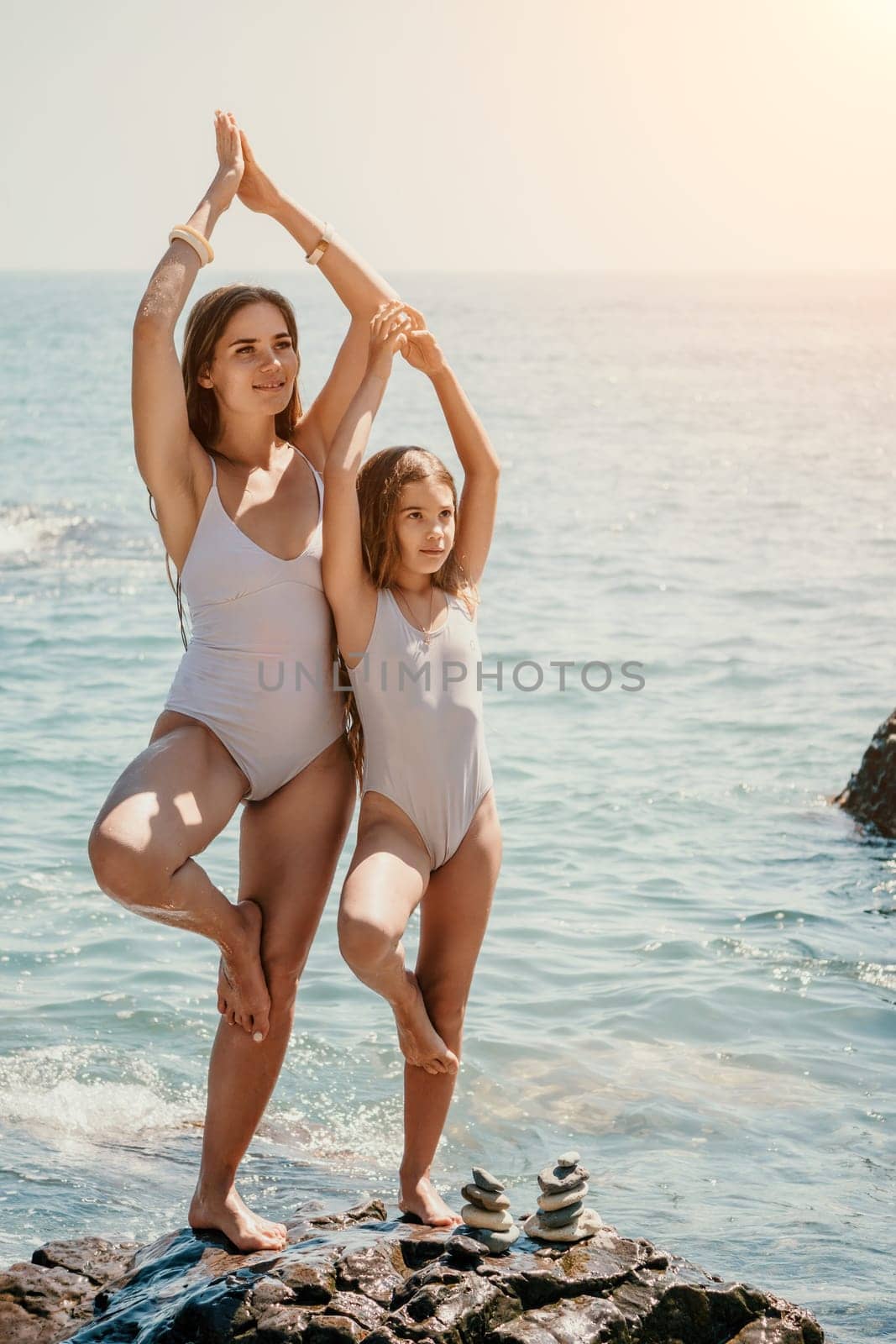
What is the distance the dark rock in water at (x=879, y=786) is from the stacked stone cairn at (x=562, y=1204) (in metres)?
5.96

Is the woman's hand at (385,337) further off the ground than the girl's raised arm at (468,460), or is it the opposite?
the woman's hand at (385,337)

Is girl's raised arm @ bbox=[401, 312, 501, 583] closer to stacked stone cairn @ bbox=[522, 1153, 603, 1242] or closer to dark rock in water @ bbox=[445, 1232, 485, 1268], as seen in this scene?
stacked stone cairn @ bbox=[522, 1153, 603, 1242]

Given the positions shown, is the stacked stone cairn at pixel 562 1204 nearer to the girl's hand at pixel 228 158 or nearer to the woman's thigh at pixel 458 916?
the woman's thigh at pixel 458 916

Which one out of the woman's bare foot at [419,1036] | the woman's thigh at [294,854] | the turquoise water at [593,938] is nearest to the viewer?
the woman's bare foot at [419,1036]

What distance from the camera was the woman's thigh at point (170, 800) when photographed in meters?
3.47

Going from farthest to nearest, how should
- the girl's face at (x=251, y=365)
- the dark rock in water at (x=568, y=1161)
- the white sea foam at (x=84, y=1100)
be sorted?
1. the white sea foam at (x=84, y=1100)
2. the girl's face at (x=251, y=365)
3. the dark rock in water at (x=568, y=1161)

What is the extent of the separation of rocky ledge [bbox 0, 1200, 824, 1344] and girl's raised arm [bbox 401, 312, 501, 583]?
1.74 m

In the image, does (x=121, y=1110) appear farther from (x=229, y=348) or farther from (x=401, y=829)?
(x=229, y=348)

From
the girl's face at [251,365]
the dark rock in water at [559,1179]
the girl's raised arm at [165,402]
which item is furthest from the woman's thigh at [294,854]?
the girl's face at [251,365]

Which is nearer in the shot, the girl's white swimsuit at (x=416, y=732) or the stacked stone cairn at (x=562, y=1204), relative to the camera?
the stacked stone cairn at (x=562, y=1204)

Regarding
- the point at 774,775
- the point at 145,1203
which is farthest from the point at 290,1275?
the point at 774,775

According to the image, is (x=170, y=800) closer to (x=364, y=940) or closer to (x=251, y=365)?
(x=364, y=940)

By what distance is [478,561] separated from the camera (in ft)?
13.8

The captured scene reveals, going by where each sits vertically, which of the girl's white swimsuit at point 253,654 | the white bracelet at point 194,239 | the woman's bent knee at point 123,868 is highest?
the white bracelet at point 194,239
